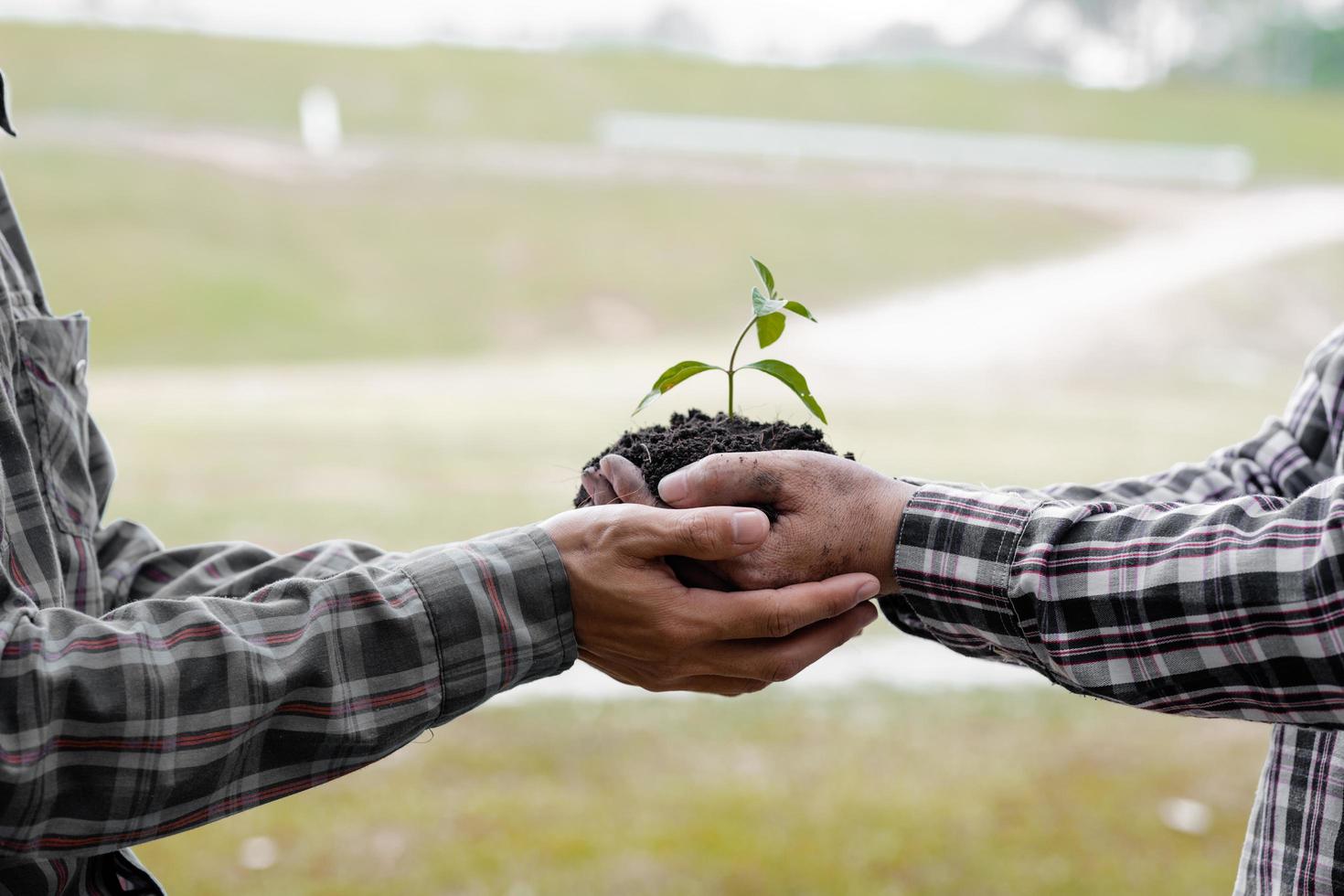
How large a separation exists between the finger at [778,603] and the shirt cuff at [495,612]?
0.59 ft

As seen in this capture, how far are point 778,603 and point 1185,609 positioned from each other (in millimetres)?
467

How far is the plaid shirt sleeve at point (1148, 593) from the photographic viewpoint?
119 centimetres

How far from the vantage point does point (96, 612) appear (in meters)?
1.46

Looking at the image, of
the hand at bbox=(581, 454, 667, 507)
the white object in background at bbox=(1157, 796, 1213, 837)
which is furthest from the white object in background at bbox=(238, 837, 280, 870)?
the white object in background at bbox=(1157, 796, 1213, 837)

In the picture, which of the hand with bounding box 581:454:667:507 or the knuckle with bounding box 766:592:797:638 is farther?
the hand with bounding box 581:454:667:507

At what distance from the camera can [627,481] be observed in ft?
5.16

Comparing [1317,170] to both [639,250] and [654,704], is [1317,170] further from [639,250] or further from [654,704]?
[654,704]

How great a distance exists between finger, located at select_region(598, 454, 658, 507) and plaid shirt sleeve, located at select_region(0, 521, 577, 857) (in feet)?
0.64

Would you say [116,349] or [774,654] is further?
[116,349]

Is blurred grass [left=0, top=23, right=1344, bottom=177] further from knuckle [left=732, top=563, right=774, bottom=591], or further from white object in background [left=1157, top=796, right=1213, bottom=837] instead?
knuckle [left=732, top=563, right=774, bottom=591]

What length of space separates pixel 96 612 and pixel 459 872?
6.07 ft

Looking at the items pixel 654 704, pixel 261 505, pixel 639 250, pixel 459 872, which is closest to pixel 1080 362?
pixel 639 250

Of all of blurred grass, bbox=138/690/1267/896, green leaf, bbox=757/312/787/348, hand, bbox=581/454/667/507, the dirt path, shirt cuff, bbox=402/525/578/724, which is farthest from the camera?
the dirt path

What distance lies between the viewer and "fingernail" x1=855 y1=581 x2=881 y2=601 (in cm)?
145
